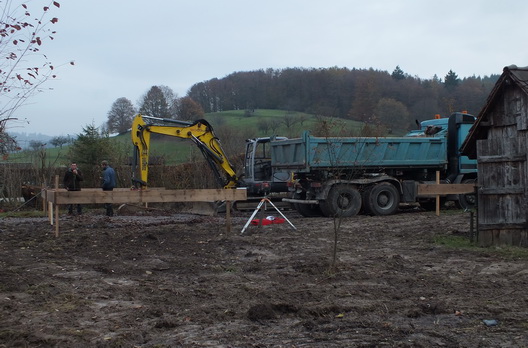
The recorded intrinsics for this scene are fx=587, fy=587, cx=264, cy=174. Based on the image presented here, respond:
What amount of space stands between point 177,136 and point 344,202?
20.6ft

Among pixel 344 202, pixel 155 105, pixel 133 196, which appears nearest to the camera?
pixel 133 196

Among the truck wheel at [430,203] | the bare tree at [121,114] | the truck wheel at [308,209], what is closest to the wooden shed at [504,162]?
the truck wheel at [308,209]

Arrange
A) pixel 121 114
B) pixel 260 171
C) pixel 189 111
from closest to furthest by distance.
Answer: pixel 260 171, pixel 189 111, pixel 121 114

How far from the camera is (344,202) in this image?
18.7m

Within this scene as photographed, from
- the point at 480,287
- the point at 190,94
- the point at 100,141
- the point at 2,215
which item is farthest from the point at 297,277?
the point at 190,94

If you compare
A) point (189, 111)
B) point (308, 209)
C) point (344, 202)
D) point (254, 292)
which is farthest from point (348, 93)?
point (254, 292)

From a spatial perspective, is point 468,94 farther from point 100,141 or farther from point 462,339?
point 462,339

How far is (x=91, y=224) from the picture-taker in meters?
16.0

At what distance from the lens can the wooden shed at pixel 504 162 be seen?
35.7 feet

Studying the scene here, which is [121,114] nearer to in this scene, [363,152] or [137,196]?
[363,152]

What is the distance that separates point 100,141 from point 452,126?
1574cm

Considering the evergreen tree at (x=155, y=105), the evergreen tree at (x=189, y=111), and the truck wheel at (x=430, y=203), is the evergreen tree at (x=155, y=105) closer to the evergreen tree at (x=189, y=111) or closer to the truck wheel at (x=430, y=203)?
the evergreen tree at (x=189, y=111)

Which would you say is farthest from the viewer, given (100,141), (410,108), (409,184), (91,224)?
(410,108)

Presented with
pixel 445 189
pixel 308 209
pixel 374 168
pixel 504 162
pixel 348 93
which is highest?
pixel 348 93
